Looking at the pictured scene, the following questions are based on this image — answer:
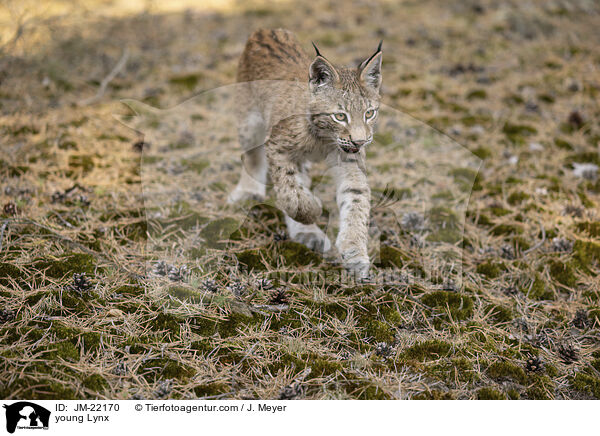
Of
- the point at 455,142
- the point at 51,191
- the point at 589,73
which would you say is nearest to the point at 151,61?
the point at 51,191

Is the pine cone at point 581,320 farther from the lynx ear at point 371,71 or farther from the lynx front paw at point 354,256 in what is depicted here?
the lynx ear at point 371,71

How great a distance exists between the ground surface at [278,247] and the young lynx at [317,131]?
0.43 meters

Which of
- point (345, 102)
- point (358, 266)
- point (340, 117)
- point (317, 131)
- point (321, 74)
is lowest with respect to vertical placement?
point (358, 266)

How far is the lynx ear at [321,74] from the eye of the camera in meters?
3.48

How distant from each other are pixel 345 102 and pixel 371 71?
41 cm

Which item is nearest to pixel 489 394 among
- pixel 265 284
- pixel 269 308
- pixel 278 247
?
pixel 269 308

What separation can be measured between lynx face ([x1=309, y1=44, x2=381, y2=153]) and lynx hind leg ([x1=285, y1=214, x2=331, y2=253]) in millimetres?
962

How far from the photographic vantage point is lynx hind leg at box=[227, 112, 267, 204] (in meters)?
4.85

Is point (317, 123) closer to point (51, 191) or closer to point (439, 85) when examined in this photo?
point (51, 191)

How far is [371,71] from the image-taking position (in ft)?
12.1

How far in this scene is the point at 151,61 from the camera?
8.91 meters

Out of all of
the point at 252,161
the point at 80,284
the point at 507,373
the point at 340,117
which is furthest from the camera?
the point at 252,161

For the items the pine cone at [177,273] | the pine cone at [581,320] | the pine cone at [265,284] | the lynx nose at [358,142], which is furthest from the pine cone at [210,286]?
the pine cone at [581,320]

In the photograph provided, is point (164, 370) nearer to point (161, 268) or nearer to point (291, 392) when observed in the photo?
point (291, 392)
